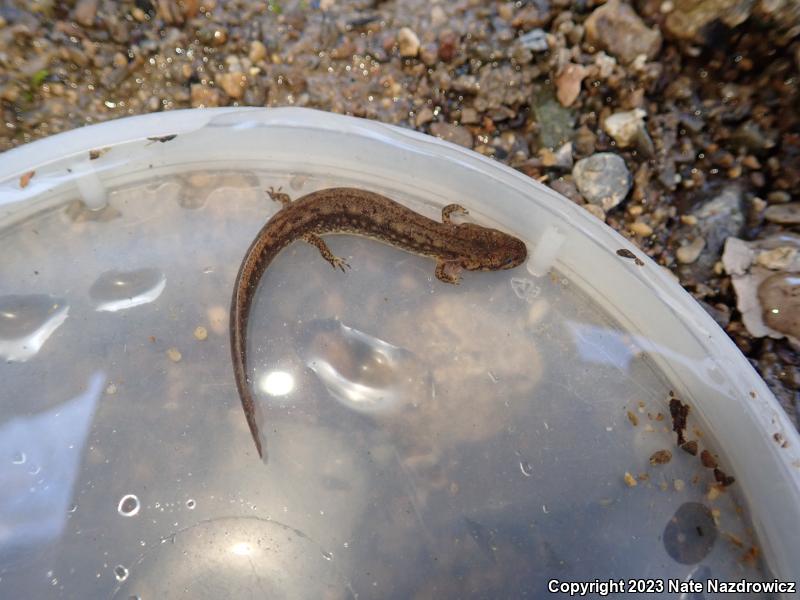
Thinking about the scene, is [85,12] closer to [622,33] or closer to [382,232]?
[382,232]

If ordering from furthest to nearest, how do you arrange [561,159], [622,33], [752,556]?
[561,159], [622,33], [752,556]

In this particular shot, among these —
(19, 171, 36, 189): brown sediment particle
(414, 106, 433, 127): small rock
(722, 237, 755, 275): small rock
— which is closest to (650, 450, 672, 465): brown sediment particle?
(722, 237, 755, 275): small rock

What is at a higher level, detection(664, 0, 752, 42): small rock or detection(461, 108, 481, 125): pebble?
detection(664, 0, 752, 42): small rock

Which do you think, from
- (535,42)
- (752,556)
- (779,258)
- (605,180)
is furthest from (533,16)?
(752,556)

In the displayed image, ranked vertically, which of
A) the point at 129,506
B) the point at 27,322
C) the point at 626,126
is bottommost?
the point at 129,506

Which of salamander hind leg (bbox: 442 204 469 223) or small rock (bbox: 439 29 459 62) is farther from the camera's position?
small rock (bbox: 439 29 459 62)

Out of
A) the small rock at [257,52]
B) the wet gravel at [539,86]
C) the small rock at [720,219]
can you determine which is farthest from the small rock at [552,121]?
the small rock at [257,52]

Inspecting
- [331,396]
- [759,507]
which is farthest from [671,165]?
[331,396]

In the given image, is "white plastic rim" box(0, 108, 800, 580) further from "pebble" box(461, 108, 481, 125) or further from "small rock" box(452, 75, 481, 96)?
"small rock" box(452, 75, 481, 96)
